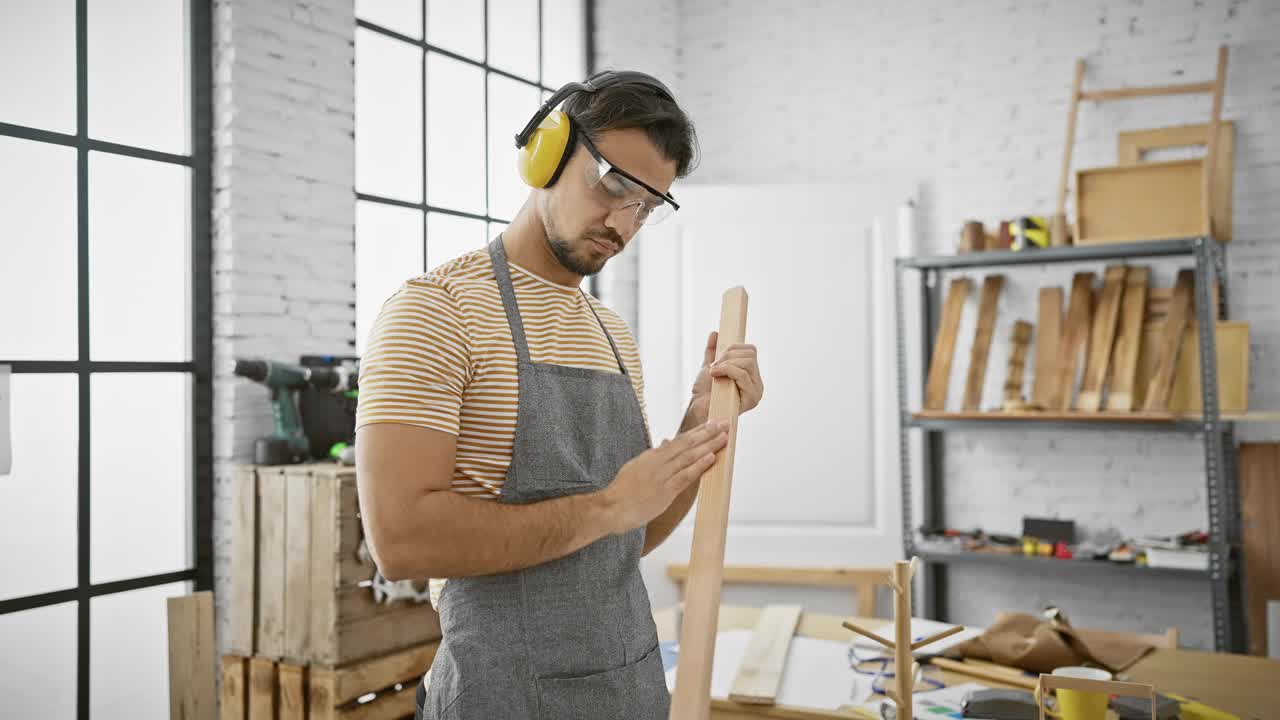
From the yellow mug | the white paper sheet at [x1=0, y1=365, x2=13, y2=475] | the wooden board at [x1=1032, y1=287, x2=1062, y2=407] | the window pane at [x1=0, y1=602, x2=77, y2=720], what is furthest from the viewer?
the wooden board at [x1=1032, y1=287, x2=1062, y2=407]

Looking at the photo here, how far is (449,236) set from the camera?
422cm

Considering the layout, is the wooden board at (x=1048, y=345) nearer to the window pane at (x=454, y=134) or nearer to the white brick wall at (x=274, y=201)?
the window pane at (x=454, y=134)

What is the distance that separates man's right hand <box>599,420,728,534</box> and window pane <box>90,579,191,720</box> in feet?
7.27

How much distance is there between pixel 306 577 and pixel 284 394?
61 cm

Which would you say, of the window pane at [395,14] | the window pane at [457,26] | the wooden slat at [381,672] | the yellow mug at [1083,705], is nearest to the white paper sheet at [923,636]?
the yellow mug at [1083,705]

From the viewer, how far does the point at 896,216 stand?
4.70 m

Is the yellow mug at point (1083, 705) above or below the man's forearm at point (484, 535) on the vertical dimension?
below

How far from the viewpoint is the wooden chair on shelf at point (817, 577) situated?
4.62m

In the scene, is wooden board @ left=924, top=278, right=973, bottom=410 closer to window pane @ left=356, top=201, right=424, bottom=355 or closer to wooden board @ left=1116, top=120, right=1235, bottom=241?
wooden board @ left=1116, top=120, right=1235, bottom=241

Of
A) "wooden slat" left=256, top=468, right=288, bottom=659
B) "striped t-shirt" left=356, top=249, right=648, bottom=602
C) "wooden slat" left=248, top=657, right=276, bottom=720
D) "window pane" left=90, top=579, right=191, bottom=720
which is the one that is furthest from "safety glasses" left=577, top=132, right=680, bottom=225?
"window pane" left=90, top=579, right=191, bottom=720

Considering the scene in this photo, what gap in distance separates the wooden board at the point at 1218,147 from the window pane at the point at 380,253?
3.11 meters

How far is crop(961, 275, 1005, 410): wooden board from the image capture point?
4508mm

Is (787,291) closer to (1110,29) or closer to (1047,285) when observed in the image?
(1047,285)

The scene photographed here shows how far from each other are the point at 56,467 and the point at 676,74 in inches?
146
